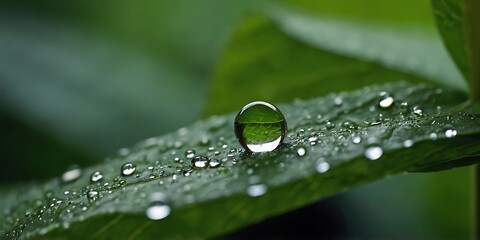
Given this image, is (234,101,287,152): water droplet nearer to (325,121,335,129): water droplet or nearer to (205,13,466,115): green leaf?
(325,121,335,129): water droplet

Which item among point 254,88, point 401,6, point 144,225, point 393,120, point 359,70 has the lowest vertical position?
point 144,225

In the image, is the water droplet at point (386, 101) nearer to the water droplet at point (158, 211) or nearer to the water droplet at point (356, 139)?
the water droplet at point (356, 139)

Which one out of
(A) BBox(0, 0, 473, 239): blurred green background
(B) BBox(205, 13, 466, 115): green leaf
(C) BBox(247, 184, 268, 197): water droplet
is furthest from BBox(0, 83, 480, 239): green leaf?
(A) BBox(0, 0, 473, 239): blurred green background

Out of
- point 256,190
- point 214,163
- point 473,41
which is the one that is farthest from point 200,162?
point 473,41

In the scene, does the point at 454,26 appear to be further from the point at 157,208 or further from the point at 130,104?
the point at 130,104

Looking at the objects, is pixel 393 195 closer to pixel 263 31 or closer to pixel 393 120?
pixel 263 31

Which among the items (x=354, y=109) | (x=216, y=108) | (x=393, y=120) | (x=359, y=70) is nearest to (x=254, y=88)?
(x=216, y=108)
